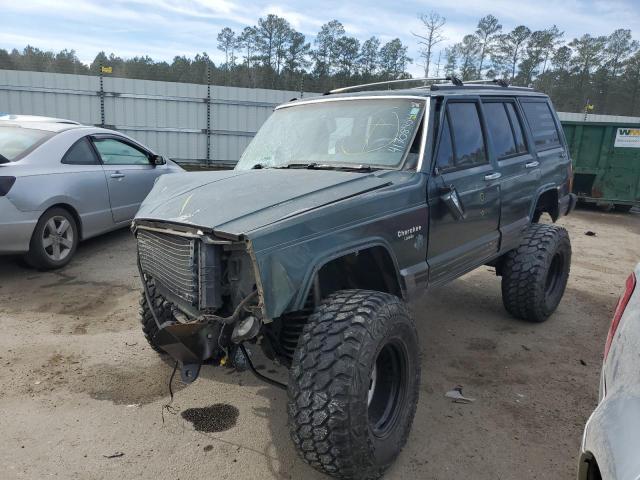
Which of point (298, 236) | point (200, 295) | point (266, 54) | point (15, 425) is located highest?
point (266, 54)

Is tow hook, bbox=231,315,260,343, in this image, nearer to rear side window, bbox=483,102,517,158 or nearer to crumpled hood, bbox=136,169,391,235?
crumpled hood, bbox=136,169,391,235

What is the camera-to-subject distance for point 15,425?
10.1ft

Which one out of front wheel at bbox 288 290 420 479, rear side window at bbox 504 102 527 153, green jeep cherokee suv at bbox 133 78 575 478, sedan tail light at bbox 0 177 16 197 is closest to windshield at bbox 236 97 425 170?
green jeep cherokee suv at bbox 133 78 575 478

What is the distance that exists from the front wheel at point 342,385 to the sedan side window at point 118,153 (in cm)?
502

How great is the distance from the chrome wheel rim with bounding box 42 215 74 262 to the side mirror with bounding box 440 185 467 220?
4.41 meters

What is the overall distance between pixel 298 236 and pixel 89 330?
9.17 ft

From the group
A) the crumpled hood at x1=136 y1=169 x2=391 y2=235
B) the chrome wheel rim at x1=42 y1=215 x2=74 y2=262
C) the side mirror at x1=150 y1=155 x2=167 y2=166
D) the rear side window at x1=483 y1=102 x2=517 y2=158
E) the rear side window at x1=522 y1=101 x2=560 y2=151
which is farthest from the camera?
the side mirror at x1=150 y1=155 x2=167 y2=166

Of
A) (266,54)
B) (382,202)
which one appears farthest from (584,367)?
(266,54)

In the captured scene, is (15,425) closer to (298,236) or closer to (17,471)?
(17,471)

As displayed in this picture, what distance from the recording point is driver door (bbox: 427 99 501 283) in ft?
11.5

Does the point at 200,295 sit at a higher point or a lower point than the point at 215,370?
higher

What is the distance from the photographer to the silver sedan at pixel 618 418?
1492mm

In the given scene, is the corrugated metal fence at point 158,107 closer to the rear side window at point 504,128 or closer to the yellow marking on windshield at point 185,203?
the rear side window at point 504,128

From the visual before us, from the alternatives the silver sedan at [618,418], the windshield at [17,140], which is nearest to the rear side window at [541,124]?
the silver sedan at [618,418]
